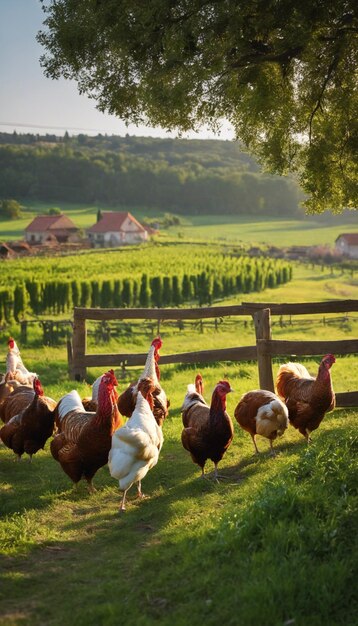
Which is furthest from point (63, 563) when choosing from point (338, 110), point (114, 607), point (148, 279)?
point (148, 279)

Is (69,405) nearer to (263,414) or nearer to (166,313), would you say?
(263,414)

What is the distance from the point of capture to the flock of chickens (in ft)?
26.4

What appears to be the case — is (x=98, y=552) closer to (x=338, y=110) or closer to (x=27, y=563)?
(x=27, y=563)

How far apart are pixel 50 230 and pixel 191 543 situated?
323ft

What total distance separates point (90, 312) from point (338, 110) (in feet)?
21.0

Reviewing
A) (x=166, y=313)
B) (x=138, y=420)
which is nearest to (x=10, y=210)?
(x=166, y=313)

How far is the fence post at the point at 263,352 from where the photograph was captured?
37.1ft

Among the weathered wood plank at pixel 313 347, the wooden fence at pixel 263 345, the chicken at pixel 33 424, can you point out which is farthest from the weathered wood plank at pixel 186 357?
the chicken at pixel 33 424

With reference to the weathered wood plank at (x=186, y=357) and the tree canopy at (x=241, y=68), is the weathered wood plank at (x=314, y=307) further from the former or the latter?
the tree canopy at (x=241, y=68)

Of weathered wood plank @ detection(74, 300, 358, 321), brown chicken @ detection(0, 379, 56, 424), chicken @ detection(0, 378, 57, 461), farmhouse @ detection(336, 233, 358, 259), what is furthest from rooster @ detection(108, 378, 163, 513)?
farmhouse @ detection(336, 233, 358, 259)

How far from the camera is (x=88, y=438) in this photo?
8461 millimetres

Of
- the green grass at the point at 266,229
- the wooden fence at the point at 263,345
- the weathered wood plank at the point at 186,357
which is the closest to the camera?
the wooden fence at the point at 263,345

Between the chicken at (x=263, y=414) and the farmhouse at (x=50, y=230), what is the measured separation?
3516 inches

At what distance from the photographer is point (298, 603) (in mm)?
5039
